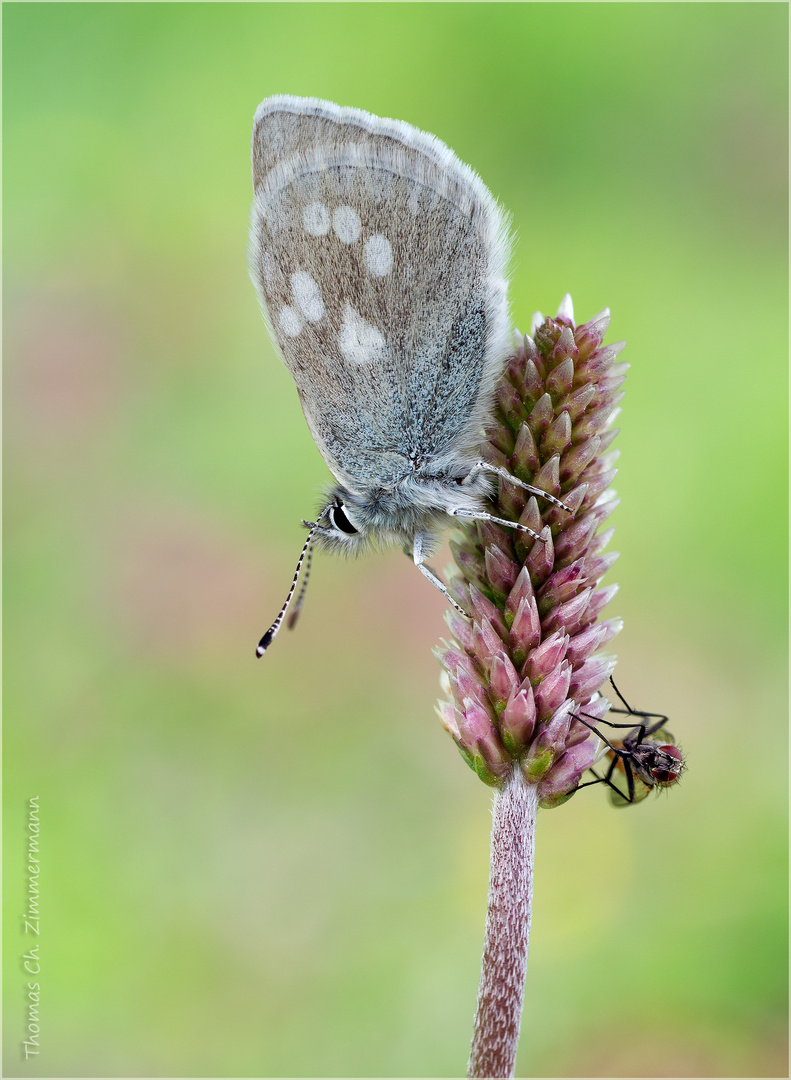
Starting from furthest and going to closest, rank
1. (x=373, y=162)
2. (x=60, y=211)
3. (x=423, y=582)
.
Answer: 1. (x=60, y=211)
2. (x=423, y=582)
3. (x=373, y=162)

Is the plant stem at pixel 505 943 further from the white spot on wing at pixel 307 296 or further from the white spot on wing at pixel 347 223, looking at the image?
the white spot on wing at pixel 347 223

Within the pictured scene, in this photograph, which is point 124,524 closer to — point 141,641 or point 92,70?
point 141,641

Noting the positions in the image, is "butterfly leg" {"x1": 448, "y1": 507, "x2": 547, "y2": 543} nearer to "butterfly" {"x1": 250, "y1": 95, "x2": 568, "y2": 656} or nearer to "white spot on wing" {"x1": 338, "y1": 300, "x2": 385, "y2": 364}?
"butterfly" {"x1": 250, "y1": 95, "x2": 568, "y2": 656}

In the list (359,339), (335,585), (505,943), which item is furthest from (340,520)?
(335,585)

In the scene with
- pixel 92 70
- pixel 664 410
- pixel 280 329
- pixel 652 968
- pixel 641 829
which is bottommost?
pixel 652 968

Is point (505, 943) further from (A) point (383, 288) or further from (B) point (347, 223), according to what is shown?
(B) point (347, 223)

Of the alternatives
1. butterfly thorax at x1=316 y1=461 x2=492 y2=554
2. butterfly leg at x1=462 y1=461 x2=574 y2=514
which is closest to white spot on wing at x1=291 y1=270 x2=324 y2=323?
butterfly thorax at x1=316 y1=461 x2=492 y2=554

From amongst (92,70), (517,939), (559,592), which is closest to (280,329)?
(559,592)
